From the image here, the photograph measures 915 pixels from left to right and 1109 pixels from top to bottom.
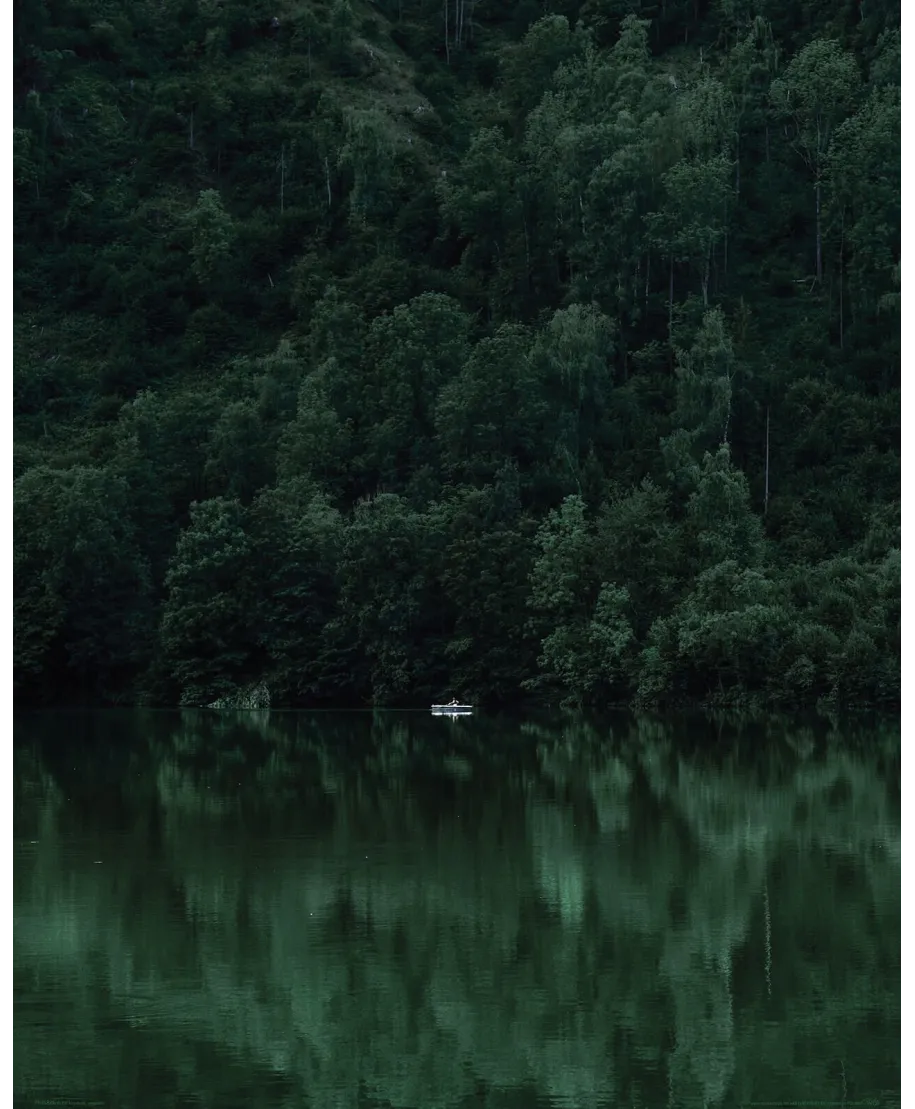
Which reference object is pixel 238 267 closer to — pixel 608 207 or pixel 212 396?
pixel 212 396

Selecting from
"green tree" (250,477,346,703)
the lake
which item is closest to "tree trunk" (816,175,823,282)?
"green tree" (250,477,346,703)

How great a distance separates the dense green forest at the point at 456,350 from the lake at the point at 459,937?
31471 millimetres

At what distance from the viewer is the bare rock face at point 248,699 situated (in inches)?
3221

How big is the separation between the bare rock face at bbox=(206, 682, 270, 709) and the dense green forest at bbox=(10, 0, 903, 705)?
2.13 ft

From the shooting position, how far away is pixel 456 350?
96125 mm

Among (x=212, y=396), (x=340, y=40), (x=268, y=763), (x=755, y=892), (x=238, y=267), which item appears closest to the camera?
(x=755, y=892)

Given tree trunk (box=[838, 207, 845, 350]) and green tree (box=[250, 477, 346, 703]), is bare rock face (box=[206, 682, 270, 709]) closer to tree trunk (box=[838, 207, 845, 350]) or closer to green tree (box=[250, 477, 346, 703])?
green tree (box=[250, 477, 346, 703])

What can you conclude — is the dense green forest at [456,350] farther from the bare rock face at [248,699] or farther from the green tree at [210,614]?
the bare rock face at [248,699]

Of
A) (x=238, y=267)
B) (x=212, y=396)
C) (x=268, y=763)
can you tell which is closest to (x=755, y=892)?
(x=268, y=763)

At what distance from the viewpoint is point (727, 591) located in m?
77.4

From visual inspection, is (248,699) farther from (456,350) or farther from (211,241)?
(211,241)

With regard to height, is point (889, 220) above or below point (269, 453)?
above

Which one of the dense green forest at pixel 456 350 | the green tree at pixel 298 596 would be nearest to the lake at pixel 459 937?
the dense green forest at pixel 456 350
